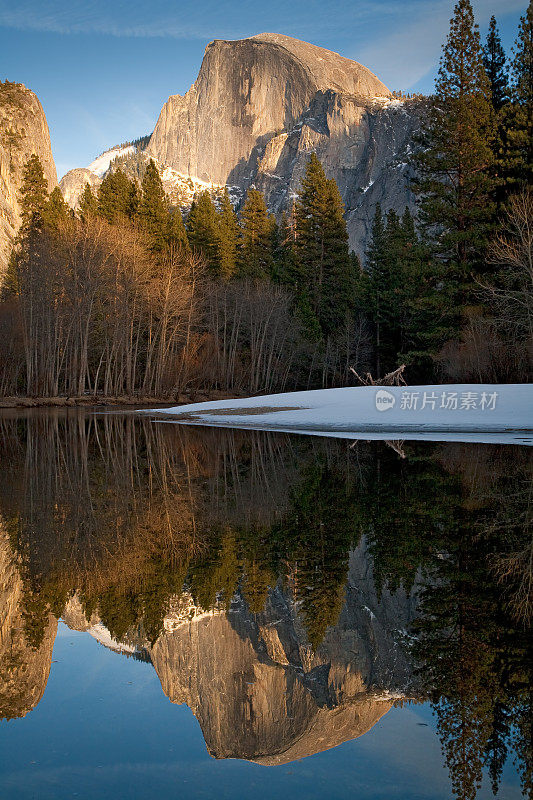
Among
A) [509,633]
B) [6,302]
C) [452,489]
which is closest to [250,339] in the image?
[6,302]

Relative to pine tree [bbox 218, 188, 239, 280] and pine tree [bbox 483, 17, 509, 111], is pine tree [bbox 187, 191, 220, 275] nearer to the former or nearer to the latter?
pine tree [bbox 218, 188, 239, 280]

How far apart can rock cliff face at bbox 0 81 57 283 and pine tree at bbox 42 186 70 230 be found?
8.59m

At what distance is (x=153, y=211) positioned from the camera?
5003 centimetres

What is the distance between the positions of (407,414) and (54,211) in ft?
139

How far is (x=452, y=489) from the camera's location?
793 centimetres

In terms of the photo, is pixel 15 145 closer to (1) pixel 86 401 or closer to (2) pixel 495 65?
(1) pixel 86 401

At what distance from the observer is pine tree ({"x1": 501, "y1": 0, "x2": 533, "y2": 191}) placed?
28.8 m

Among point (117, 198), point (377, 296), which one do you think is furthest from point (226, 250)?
point (377, 296)

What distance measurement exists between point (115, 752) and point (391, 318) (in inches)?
2195

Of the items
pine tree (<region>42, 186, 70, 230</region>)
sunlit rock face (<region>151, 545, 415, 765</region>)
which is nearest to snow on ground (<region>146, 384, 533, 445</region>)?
sunlit rock face (<region>151, 545, 415, 765</region>)

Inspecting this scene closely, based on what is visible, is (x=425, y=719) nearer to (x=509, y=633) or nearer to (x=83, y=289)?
(x=509, y=633)

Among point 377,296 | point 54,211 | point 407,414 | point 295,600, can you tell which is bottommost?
point 295,600

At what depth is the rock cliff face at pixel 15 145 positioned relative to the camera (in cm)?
6059

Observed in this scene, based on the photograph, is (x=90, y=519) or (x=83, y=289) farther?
(x=83, y=289)
